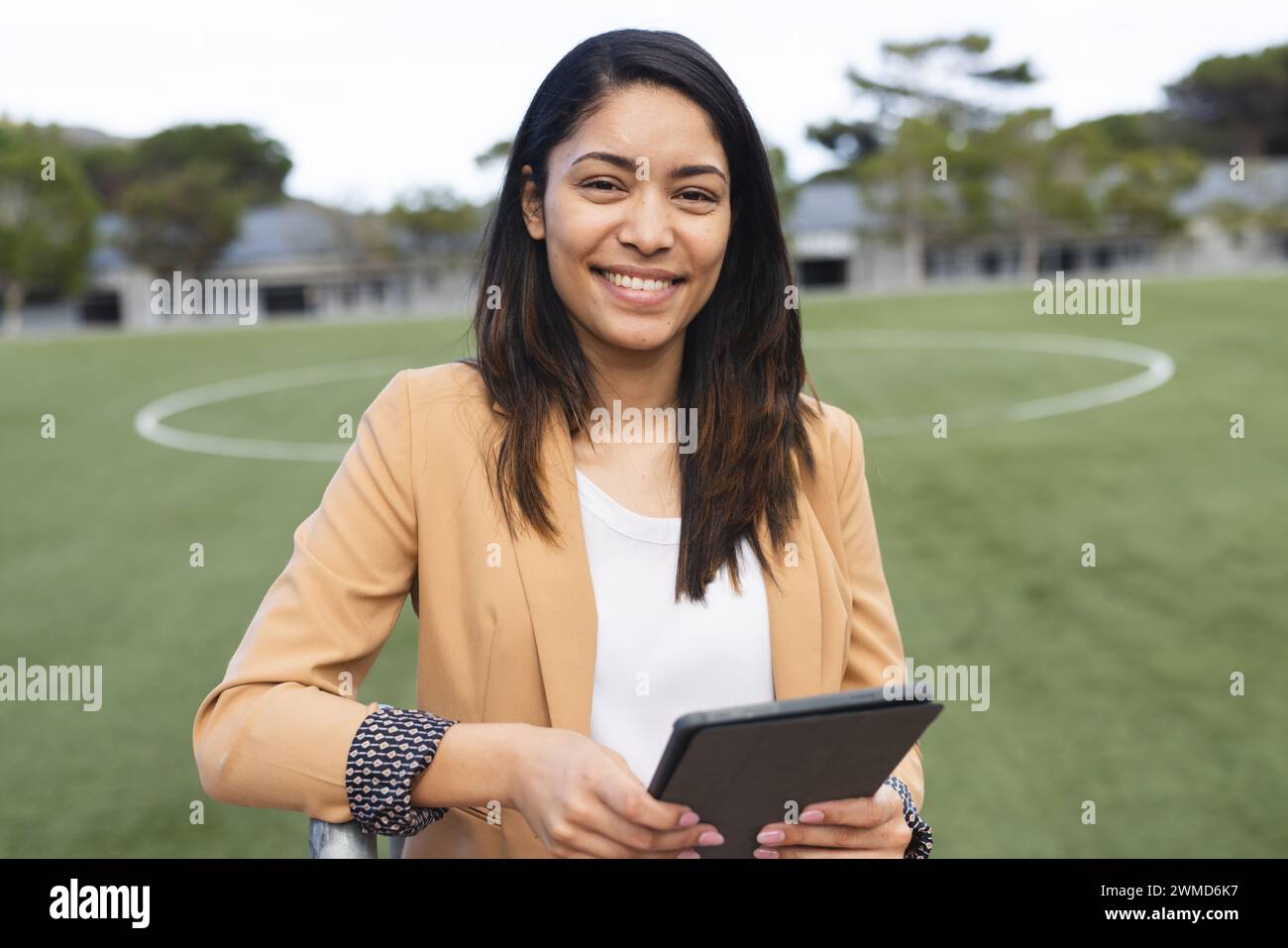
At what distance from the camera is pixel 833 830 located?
1595 millimetres

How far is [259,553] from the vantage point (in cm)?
824

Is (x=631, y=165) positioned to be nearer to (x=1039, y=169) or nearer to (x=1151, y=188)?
(x=1039, y=169)

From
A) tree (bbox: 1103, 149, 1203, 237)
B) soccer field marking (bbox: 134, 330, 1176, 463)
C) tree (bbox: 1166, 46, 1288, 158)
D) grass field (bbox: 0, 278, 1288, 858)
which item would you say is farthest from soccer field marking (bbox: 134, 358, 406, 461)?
tree (bbox: 1166, 46, 1288, 158)

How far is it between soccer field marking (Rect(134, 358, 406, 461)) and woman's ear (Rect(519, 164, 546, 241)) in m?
9.32

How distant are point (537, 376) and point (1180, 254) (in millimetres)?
44649

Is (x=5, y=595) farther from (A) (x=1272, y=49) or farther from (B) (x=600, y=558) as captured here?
(A) (x=1272, y=49)

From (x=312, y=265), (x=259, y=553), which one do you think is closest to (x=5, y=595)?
(x=259, y=553)

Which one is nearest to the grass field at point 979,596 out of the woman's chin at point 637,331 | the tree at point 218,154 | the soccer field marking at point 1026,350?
the soccer field marking at point 1026,350

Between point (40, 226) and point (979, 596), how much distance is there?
1603 inches

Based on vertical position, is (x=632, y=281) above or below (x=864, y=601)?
above

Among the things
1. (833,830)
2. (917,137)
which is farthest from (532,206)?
(917,137)

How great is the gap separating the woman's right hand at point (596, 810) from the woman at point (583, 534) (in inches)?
2.3

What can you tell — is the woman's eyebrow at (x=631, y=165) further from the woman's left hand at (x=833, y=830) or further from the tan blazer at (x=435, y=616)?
the woman's left hand at (x=833, y=830)

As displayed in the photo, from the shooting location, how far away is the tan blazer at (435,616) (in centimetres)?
157
